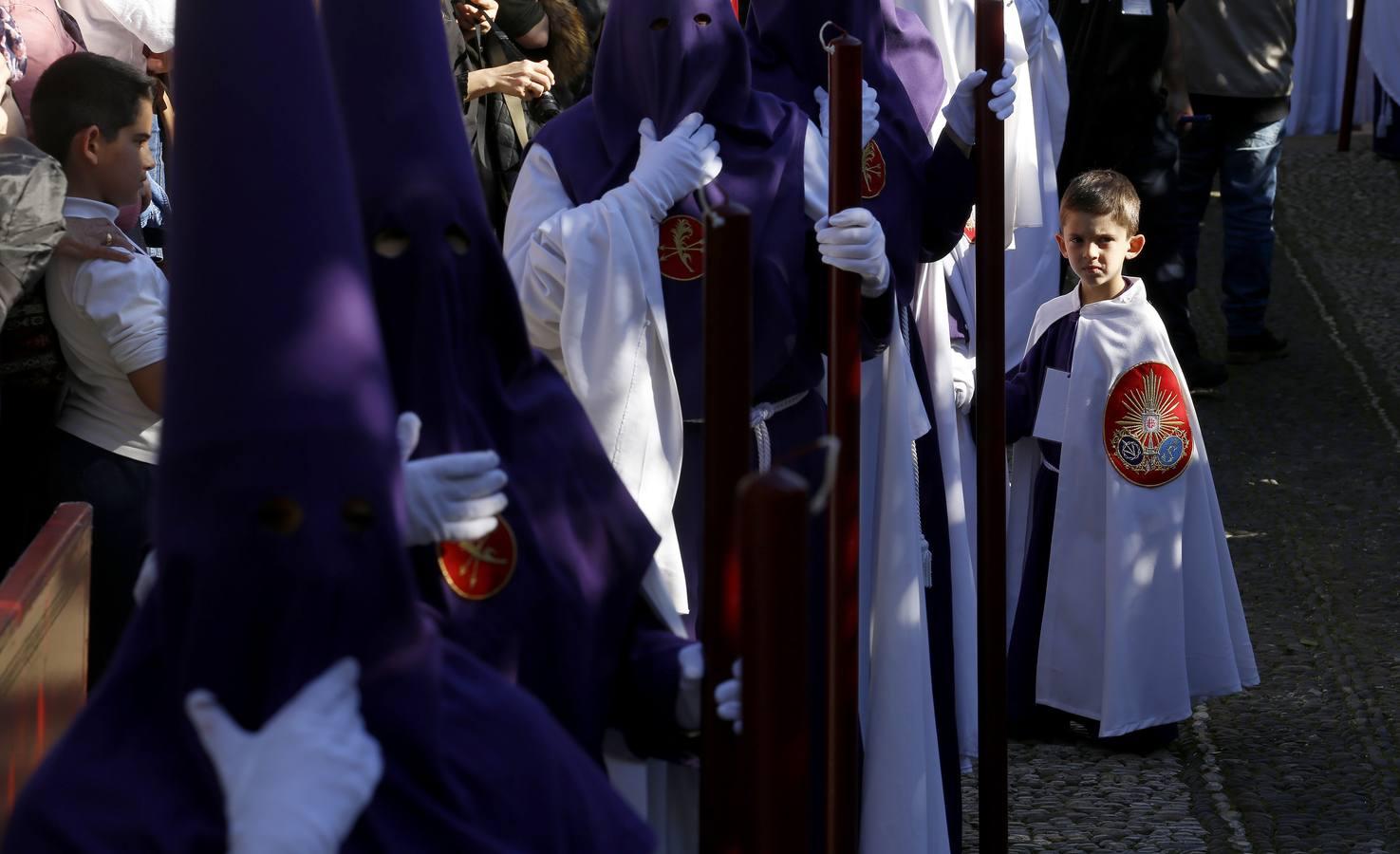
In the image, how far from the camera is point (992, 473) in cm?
291

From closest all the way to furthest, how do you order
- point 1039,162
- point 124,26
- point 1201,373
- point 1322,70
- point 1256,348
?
point 124,26 < point 1039,162 < point 1201,373 < point 1256,348 < point 1322,70

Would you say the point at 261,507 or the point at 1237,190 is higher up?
the point at 261,507

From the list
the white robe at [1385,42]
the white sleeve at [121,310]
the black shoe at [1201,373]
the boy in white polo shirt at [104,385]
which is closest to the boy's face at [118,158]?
the boy in white polo shirt at [104,385]

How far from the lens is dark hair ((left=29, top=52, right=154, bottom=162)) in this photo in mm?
3424

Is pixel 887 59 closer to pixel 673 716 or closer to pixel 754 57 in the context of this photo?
pixel 754 57

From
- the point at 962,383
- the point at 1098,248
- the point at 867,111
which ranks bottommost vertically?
the point at 962,383

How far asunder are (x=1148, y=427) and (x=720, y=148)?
1498 millimetres

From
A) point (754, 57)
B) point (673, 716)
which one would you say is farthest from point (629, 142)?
point (673, 716)

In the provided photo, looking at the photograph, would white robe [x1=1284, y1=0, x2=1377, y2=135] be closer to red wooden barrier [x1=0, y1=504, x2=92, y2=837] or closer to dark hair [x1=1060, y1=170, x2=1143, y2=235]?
dark hair [x1=1060, y1=170, x2=1143, y2=235]

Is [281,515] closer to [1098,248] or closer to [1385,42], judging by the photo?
[1098,248]

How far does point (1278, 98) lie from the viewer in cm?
744

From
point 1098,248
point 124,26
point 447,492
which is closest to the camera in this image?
point 447,492

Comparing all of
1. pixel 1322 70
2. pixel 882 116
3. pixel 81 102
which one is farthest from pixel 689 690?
pixel 1322 70

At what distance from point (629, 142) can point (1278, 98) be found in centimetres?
477
